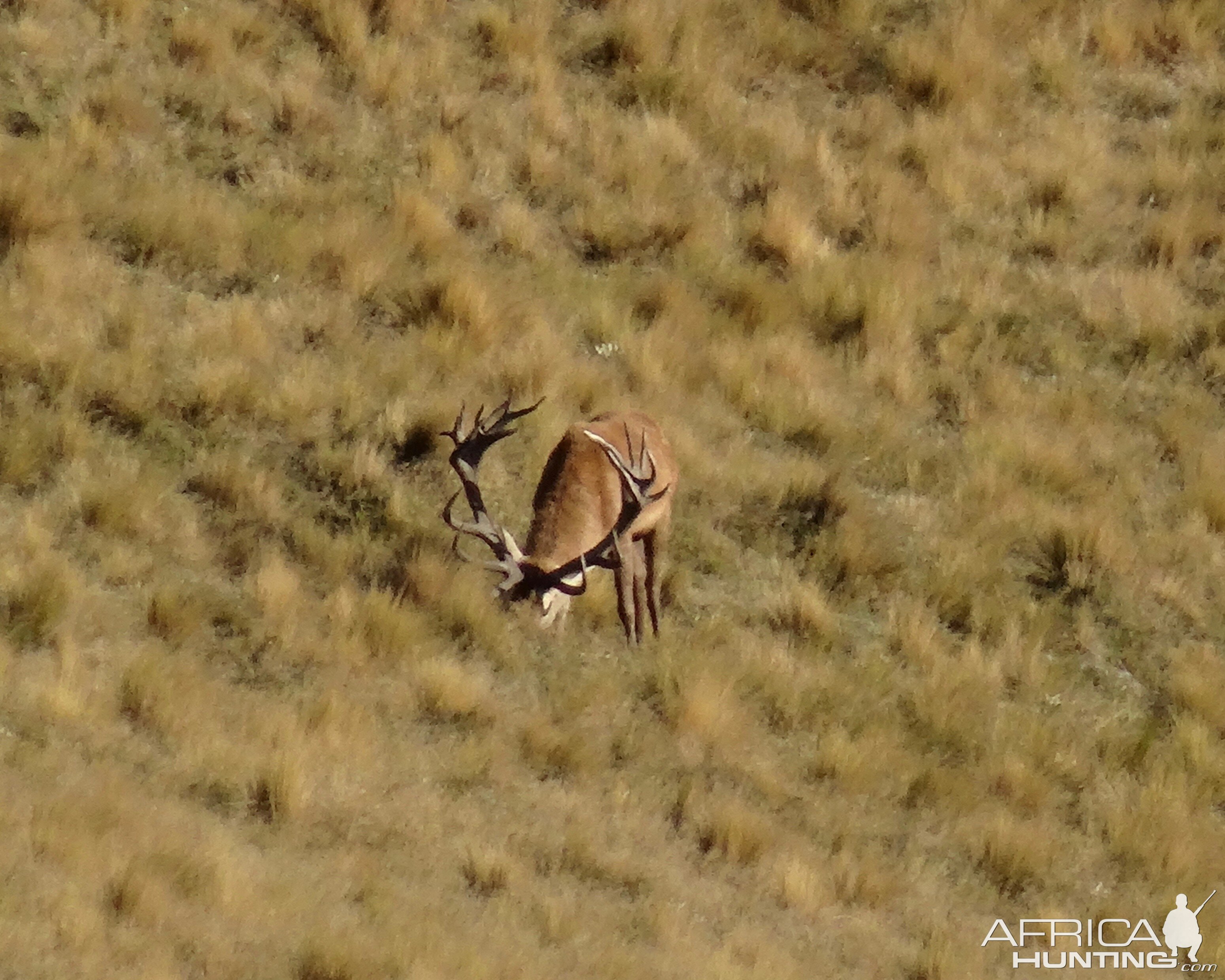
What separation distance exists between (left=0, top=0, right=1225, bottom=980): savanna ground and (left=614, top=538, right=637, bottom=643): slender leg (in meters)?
0.19

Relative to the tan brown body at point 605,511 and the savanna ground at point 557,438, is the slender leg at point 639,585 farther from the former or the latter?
the savanna ground at point 557,438

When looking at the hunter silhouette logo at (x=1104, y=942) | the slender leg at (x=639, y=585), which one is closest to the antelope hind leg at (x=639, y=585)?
the slender leg at (x=639, y=585)

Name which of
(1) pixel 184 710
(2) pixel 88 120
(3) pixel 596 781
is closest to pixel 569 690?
(3) pixel 596 781

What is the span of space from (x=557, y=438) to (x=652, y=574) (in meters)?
1.65

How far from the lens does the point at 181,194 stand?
13.1 metres

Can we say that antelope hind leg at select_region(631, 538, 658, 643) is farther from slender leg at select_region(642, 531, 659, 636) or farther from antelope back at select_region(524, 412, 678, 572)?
antelope back at select_region(524, 412, 678, 572)

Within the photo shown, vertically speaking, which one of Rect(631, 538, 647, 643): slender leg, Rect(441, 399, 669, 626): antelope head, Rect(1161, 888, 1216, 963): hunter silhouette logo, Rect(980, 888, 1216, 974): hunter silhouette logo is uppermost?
Rect(441, 399, 669, 626): antelope head

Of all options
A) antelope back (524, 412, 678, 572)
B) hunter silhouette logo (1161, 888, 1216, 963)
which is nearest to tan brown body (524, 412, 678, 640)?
antelope back (524, 412, 678, 572)

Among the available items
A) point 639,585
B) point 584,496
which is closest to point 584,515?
point 584,496

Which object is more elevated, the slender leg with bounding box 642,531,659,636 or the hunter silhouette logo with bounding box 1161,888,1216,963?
the slender leg with bounding box 642,531,659,636

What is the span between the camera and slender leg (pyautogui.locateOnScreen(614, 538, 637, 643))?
1013 centimetres

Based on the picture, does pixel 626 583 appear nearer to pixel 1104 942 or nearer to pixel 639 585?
pixel 639 585

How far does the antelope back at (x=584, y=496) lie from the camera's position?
32.3 feet

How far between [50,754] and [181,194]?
5.57 m
